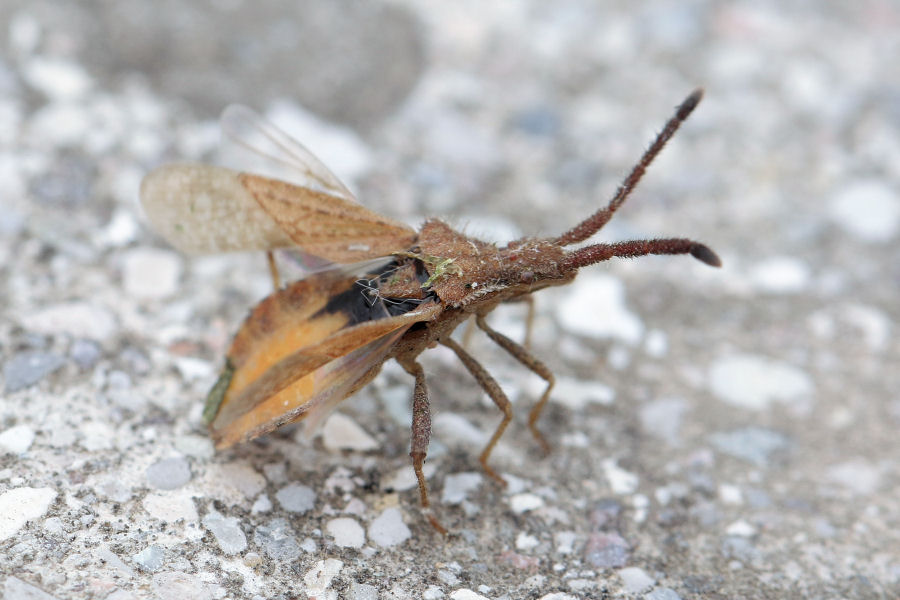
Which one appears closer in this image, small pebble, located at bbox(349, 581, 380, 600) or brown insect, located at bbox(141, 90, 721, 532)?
small pebble, located at bbox(349, 581, 380, 600)

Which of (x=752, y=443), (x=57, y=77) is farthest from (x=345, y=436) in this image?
(x=57, y=77)

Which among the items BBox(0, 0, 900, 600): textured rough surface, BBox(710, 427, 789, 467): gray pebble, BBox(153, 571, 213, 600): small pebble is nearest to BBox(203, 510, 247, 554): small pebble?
BBox(0, 0, 900, 600): textured rough surface

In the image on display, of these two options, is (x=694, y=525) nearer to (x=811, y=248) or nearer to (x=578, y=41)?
(x=811, y=248)

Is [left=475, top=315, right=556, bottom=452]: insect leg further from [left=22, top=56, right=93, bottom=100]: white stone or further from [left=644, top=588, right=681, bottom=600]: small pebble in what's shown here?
[left=22, top=56, right=93, bottom=100]: white stone

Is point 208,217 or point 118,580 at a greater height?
point 208,217

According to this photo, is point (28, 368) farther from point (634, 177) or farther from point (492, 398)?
point (634, 177)

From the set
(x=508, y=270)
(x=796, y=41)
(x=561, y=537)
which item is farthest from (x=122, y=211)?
(x=796, y=41)
